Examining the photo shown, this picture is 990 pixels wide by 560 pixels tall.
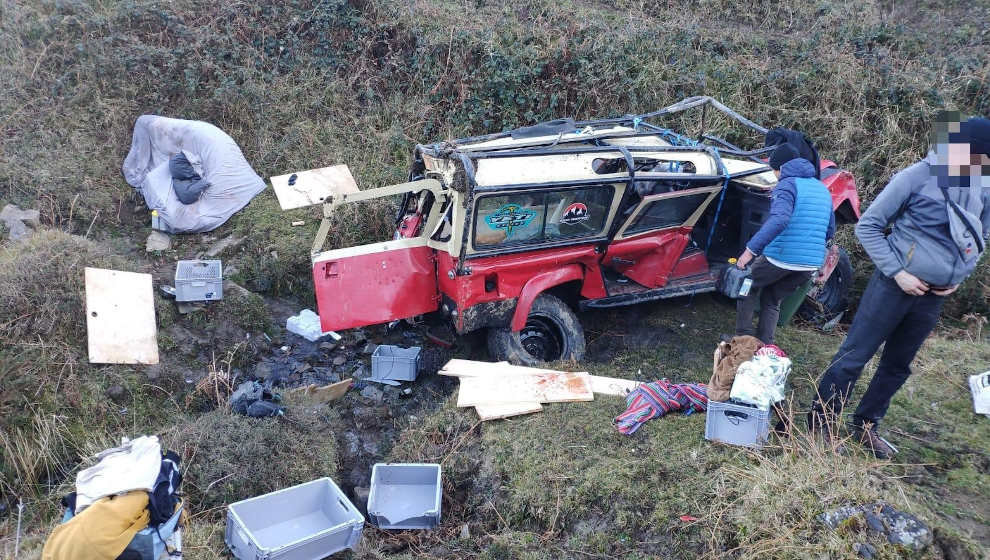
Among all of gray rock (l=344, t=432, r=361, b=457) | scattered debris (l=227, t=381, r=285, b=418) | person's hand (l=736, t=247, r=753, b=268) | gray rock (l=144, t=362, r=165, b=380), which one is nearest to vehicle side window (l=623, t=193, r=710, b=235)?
person's hand (l=736, t=247, r=753, b=268)

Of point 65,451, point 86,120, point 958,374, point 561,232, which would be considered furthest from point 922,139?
point 86,120

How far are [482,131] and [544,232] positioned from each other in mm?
3706

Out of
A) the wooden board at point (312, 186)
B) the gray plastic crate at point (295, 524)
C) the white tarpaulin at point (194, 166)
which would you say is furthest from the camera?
the wooden board at point (312, 186)

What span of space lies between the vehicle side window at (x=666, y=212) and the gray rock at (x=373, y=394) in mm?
2566

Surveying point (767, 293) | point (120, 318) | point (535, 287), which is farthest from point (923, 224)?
point (120, 318)

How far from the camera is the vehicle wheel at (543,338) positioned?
223 inches

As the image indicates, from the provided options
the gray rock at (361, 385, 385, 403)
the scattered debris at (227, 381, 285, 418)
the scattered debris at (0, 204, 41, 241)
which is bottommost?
the gray rock at (361, 385, 385, 403)

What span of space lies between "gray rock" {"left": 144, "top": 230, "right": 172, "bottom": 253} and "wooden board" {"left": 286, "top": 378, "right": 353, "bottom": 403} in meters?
2.80

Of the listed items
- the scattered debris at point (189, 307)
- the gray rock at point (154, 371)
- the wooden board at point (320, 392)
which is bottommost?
the wooden board at point (320, 392)

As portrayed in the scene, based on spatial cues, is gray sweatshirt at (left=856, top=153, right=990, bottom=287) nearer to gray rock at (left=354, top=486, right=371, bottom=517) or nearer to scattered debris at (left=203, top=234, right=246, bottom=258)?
gray rock at (left=354, top=486, right=371, bottom=517)

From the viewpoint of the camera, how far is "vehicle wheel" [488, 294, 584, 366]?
5.67 m

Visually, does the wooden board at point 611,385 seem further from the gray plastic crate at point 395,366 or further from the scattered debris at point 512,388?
the gray plastic crate at point 395,366

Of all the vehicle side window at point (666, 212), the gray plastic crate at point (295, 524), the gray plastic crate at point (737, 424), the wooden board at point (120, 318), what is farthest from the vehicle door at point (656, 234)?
the wooden board at point (120, 318)

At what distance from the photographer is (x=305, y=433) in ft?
15.7
